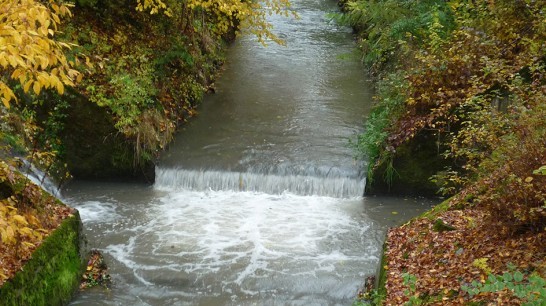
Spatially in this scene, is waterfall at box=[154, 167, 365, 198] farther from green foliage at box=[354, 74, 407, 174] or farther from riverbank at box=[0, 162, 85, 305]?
riverbank at box=[0, 162, 85, 305]

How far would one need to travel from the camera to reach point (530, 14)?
9719 millimetres

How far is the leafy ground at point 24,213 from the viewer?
642cm

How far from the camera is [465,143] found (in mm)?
8727

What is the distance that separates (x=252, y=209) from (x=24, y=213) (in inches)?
175

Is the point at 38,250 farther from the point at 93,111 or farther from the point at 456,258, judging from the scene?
the point at 93,111

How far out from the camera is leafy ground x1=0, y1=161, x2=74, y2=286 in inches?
253

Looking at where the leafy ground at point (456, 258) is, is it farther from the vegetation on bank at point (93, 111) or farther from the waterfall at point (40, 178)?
the waterfall at point (40, 178)

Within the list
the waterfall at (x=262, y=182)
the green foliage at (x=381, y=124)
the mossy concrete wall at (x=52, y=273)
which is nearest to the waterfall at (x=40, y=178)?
the waterfall at (x=262, y=182)

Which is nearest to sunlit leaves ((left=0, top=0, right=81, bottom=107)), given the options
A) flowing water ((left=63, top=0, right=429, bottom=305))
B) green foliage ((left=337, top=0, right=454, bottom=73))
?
flowing water ((left=63, top=0, right=429, bottom=305))

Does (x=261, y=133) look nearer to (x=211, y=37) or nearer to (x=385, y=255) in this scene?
(x=211, y=37)

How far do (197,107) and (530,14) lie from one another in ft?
25.4

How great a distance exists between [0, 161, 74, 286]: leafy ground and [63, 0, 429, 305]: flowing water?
1.13 m

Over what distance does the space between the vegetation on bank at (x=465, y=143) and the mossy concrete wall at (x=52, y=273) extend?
393 centimetres

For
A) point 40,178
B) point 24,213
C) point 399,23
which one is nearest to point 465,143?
point 399,23
